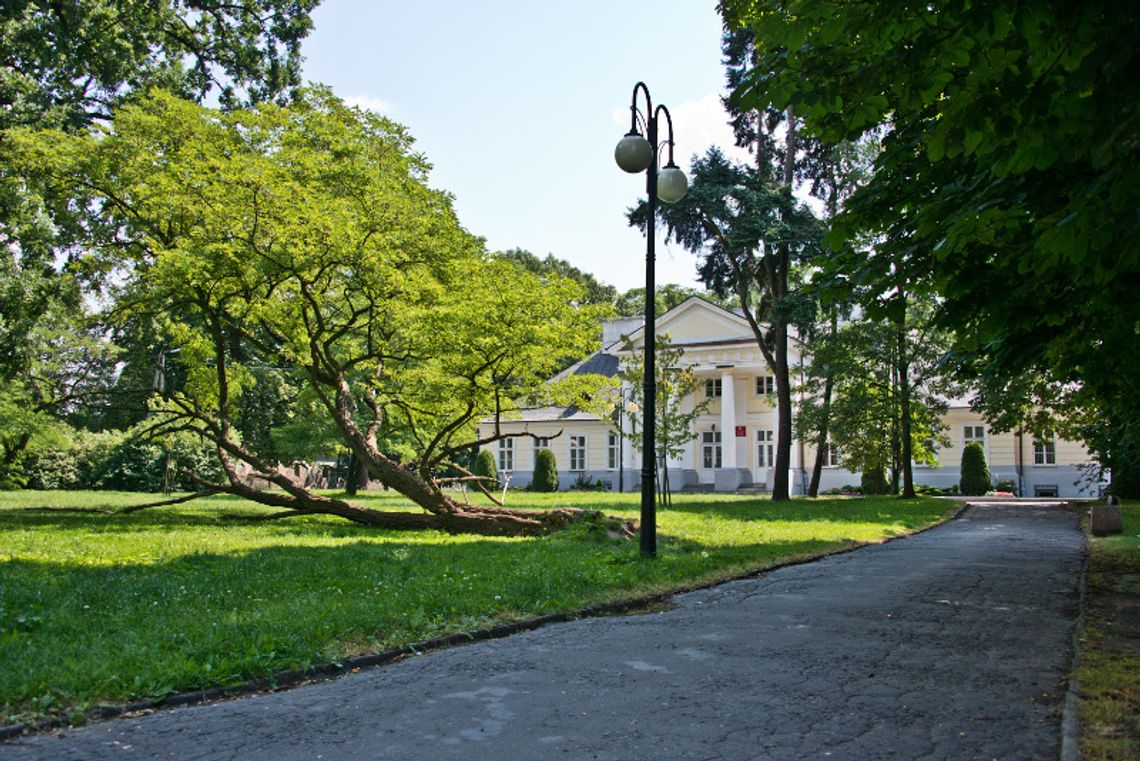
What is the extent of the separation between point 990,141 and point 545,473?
137 feet

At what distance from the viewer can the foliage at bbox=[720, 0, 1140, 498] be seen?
360 cm

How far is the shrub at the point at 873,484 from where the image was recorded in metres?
37.8

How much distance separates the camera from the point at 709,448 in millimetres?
46344

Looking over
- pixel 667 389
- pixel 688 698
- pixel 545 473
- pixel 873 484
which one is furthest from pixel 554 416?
pixel 688 698

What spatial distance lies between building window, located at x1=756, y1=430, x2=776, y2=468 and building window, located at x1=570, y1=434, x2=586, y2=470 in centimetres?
1010

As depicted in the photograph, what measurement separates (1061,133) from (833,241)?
2.03 metres

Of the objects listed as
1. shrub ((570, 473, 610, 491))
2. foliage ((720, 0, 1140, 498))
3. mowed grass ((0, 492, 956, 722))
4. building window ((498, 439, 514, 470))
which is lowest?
shrub ((570, 473, 610, 491))

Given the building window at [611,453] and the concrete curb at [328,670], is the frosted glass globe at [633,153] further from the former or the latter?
the building window at [611,453]

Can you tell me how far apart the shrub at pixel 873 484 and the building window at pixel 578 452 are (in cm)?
1622

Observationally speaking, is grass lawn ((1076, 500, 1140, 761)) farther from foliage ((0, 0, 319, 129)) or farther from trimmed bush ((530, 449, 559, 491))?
trimmed bush ((530, 449, 559, 491))

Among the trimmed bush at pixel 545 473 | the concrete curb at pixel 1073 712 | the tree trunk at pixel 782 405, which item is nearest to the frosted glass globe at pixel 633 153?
the concrete curb at pixel 1073 712

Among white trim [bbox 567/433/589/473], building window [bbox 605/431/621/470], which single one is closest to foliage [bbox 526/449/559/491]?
white trim [bbox 567/433/589/473]

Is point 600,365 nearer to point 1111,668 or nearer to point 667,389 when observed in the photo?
point 667,389

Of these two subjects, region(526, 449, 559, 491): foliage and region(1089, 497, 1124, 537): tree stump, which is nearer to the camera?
region(1089, 497, 1124, 537): tree stump
